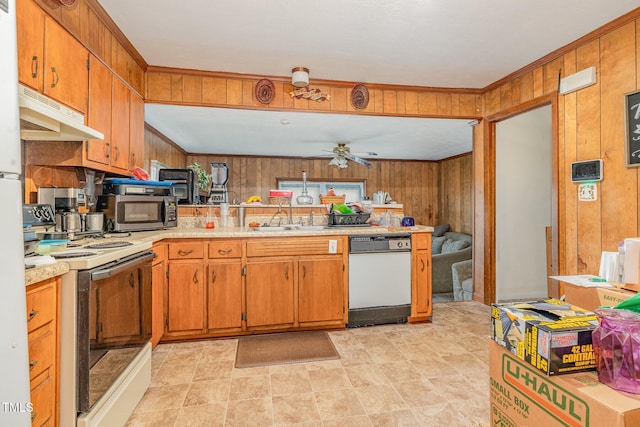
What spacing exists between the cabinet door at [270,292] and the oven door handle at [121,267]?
96 cm

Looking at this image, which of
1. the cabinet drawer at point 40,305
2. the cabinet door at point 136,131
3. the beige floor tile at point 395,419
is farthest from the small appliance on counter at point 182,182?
the beige floor tile at point 395,419

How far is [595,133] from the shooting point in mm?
2559

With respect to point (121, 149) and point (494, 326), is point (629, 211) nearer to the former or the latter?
point (494, 326)

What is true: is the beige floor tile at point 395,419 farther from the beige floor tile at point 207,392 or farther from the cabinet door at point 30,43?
the cabinet door at point 30,43

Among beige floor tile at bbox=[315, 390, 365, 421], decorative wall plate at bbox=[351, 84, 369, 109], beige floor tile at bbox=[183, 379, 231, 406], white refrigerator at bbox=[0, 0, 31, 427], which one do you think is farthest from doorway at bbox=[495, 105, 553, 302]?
white refrigerator at bbox=[0, 0, 31, 427]

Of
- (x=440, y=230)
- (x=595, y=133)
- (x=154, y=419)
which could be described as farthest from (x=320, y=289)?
(x=440, y=230)

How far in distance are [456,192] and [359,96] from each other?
4494mm

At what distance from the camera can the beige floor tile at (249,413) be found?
169 centimetres

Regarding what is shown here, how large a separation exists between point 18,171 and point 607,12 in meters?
3.44

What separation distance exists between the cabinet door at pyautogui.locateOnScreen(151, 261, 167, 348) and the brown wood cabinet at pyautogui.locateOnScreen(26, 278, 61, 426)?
1.15 meters

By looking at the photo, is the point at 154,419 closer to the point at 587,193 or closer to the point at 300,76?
the point at 300,76

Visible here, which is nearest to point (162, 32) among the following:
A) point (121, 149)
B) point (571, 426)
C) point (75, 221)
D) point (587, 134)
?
point (121, 149)

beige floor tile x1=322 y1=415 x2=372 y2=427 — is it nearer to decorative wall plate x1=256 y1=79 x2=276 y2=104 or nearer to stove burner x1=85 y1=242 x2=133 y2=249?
stove burner x1=85 y1=242 x2=133 y2=249

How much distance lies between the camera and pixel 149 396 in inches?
75.8
